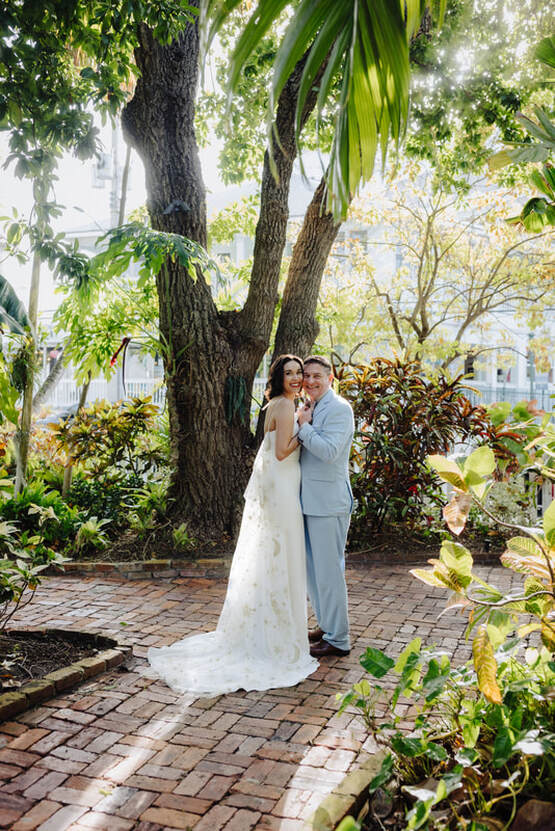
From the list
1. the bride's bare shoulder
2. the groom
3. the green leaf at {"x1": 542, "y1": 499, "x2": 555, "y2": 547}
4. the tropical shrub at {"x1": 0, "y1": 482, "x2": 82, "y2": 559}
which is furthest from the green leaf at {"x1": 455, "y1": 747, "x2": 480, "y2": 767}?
the tropical shrub at {"x1": 0, "y1": 482, "x2": 82, "y2": 559}

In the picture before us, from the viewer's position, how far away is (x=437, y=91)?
27.7 ft

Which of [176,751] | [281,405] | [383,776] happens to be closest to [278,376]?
[281,405]

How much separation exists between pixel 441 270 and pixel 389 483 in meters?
8.84

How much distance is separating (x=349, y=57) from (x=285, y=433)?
3.28 metres

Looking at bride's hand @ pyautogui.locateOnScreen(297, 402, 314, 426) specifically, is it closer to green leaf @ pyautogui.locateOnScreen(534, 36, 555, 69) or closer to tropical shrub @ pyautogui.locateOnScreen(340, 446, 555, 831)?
tropical shrub @ pyautogui.locateOnScreen(340, 446, 555, 831)

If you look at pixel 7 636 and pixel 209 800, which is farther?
pixel 7 636

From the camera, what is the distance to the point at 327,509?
5.00 meters

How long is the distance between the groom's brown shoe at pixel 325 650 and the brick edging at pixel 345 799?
1.63 metres

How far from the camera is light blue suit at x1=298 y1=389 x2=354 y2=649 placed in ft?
16.3

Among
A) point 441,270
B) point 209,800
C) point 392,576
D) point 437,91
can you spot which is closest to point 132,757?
point 209,800

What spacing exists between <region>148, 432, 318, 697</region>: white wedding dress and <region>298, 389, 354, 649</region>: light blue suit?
0.30 ft

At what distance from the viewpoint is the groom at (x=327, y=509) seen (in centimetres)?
495

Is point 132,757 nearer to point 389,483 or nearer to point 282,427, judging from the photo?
point 282,427

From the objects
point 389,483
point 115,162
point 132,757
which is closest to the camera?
point 132,757
